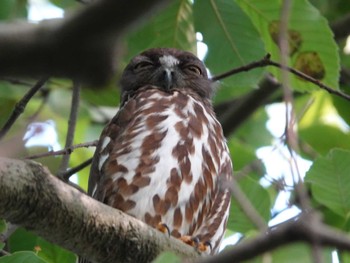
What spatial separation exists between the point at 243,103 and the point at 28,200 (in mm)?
4343

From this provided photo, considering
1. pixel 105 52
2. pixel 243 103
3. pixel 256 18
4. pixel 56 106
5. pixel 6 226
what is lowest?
pixel 243 103

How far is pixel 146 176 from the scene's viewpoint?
14.7 feet

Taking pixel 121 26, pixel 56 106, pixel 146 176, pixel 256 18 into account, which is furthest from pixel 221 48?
pixel 121 26

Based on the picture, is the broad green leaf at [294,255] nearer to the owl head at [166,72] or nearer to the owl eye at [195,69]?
the owl head at [166,72]

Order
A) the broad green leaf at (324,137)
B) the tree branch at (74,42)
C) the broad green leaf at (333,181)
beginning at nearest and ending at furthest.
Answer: the tree branch at (74,42), the broad green leaf at (333,181), the broad green leaf at (324,137)

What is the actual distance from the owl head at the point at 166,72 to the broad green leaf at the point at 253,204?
1467 millimetres

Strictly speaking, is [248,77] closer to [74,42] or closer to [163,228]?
[163,228]

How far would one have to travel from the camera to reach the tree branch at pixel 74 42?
88 centimetres

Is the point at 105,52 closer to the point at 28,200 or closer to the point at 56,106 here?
the point at 28,200

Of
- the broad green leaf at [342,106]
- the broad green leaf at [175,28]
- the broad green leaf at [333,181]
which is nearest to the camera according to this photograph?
the broad green leaf at [333,181]

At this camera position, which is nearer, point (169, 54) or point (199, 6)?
point (199, 6)

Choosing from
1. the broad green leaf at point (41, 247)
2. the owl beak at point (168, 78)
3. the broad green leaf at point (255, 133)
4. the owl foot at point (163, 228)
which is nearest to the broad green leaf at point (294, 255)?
the owl foot at point (163, 228)

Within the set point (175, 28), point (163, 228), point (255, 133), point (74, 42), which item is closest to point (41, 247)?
point (163, 228)

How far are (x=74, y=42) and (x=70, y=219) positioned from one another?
1.82 m
